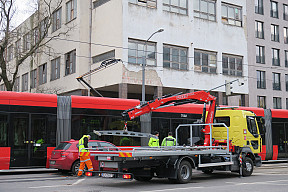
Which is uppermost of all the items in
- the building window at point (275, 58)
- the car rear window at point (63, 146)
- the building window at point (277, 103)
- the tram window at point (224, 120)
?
the building window at point (275, 58)

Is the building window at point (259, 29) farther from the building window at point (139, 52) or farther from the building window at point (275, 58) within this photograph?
the building window at point (139, 52)

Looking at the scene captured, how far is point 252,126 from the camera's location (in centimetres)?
1592

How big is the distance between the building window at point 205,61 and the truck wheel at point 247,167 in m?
18.2

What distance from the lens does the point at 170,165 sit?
1166 centimetres

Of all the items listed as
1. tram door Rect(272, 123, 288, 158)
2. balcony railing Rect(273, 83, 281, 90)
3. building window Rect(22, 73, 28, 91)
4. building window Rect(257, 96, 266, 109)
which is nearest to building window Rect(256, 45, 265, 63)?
balcony railing Rect(273, 83, 281, 90)

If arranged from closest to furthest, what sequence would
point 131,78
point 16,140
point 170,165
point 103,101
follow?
point 170,165 < point 16,140 < point 103,101 < point 131,78

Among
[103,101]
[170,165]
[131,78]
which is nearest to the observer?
[170,165]

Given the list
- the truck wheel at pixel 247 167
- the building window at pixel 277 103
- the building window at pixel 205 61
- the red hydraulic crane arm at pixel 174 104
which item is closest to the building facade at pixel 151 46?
the building window at pixel 205 61

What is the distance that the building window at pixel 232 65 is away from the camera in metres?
34.1

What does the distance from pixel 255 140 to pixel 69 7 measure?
23.7 metres

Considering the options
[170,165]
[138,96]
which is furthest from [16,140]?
[138,96]

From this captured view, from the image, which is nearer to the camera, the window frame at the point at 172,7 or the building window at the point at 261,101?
the window frame at the point at 172,7

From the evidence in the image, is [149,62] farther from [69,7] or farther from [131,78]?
[69,7]

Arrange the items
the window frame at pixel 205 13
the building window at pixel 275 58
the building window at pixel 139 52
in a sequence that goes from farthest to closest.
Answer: the building window at pixel 275 58
the window frame at pixel 205 13
the building window at pixel 139 52
